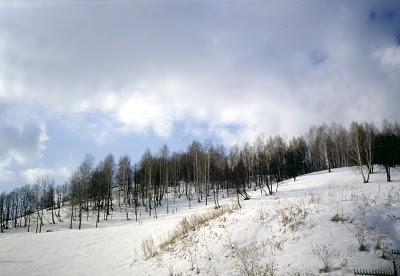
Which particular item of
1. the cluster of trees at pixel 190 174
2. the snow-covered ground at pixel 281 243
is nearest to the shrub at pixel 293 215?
the snow-covered ground at pixel 281 243

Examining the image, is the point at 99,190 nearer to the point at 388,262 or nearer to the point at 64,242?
the point at 64,242

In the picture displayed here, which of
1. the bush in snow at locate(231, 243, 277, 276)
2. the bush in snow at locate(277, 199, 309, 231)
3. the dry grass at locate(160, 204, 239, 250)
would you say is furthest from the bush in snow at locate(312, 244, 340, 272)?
the dry grass at locate(160, 204, 239, 250)

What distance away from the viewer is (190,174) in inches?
3420

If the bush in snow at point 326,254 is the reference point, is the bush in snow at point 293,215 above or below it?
above

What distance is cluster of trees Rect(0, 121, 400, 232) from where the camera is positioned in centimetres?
6619

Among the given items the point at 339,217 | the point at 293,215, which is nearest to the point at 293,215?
the point at 293,215

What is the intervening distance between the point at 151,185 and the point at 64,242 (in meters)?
44.5

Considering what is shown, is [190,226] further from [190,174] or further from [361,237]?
[190,174]

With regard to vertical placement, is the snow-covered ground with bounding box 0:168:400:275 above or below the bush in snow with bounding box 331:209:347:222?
below

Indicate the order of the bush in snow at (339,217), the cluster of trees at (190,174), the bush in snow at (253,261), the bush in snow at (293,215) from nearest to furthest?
the bush in snow at (253,261)
the bush in snow at (339,217)
the bush in snow at (293,215)
the cluster of trees at (190,174)

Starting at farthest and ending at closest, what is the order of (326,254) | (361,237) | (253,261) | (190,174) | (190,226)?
1. (190,174)
2. (190,226)
3. (253,261)
4. (361,237)
5. (326,254)

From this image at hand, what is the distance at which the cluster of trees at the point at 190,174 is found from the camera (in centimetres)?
6619

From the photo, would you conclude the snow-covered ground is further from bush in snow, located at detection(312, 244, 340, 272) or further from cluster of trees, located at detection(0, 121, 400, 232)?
cluster of trees, located at detection(0, 121, 400, 232)

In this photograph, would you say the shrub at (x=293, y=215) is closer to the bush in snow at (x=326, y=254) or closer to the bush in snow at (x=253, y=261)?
the bush in snow at (x=253, y=261)
